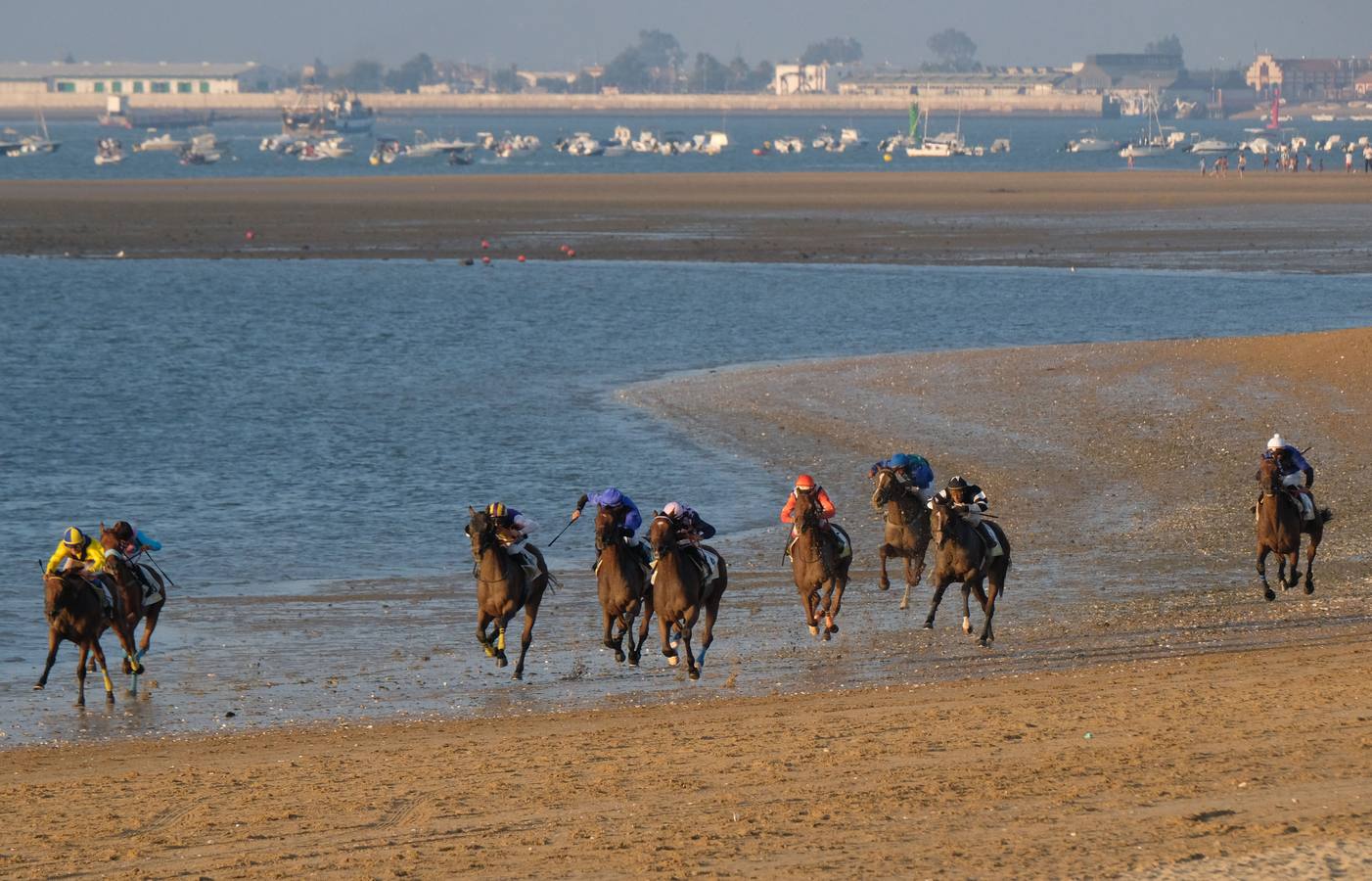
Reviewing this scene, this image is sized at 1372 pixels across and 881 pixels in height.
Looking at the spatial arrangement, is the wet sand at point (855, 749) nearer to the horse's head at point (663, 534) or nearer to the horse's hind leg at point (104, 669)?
the horse's hind leg at point (104, 669)

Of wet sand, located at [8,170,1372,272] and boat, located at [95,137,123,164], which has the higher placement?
wet sand, located at [8,170,1372,272]

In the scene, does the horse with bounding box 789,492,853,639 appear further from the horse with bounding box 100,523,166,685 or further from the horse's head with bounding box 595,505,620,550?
the horse with bounding box 100,523,166,685

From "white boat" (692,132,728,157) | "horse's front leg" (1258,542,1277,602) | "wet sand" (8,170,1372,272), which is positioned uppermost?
"horse's front leg" (1258,542,1277,602)

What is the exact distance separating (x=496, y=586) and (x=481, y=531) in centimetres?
54

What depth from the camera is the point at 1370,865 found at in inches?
406

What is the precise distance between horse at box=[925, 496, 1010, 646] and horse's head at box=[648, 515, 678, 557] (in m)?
2.65

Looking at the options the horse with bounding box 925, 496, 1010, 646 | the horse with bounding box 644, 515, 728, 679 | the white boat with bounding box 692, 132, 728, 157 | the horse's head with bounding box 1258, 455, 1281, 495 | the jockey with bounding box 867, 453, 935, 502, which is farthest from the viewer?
the white boat with bounding box 692, 132, 728, 157

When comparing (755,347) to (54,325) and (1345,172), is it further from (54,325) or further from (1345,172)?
(1345,172)

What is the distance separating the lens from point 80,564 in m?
15.7

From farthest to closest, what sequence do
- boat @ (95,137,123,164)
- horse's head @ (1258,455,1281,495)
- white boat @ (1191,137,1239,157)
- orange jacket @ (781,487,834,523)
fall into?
1. white boat @ (1191,137,1239,157)
2. boat @ (95,137,123,164)
3. horse's head @ (1258,455,1281,495)
4. orange jacket @ (781,487,834,523)

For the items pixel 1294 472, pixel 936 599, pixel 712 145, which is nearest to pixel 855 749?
pixel 936 599

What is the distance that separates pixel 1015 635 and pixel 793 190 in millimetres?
75819

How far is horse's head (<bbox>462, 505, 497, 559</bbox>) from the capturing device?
16.0 metres

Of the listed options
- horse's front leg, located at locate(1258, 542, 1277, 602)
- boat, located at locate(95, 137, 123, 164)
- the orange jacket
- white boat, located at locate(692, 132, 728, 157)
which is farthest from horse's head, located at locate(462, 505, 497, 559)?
white boat, located at locate(692, 132, 728, 157)
